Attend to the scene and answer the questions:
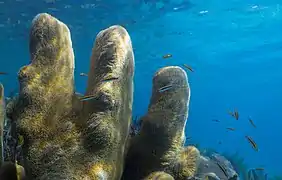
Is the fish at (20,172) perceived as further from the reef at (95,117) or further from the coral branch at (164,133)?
the coral branch at (164,133)

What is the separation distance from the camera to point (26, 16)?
80.8 feet

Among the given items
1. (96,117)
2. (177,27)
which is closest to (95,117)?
(96,117)

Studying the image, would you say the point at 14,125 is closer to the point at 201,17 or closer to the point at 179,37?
the point at 201,17

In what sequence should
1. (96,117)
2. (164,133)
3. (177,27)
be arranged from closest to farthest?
(96,117) < (164,133) < (177,27)

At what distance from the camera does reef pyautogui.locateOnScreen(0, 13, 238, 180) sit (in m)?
2.21

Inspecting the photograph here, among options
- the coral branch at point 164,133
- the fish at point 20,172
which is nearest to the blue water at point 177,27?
the coral branch at point 164,133

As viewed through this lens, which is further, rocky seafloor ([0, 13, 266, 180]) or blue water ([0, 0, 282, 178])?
blue water ([0, 0, 282, 178])

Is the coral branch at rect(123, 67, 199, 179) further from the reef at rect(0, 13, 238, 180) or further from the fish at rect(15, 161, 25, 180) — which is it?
the fish at rect(15, 161, 25, 180)

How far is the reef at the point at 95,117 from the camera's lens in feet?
7.27

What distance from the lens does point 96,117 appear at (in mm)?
2238

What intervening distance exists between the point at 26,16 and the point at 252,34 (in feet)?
59.4

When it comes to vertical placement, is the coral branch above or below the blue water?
above

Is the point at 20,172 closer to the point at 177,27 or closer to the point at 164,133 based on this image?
the point at 164,133

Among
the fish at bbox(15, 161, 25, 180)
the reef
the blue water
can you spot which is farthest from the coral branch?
the blue water
